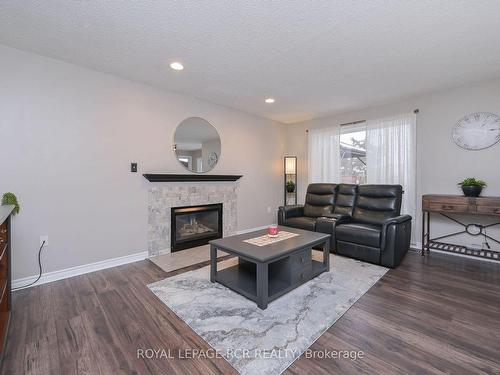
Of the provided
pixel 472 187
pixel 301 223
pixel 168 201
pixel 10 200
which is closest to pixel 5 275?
pixel 10 200

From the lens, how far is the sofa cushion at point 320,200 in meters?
4.08

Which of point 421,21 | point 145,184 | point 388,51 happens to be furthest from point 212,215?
point 421,21

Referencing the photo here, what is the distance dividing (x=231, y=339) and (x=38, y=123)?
2843 millimetres

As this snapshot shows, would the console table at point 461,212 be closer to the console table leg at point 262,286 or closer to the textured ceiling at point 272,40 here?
the textured ceiling at point 272,40

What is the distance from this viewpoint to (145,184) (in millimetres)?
3248

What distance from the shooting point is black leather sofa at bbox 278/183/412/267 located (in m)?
2.86

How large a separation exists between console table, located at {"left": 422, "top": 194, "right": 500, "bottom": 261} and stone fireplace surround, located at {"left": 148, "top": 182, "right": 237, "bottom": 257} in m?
3.11

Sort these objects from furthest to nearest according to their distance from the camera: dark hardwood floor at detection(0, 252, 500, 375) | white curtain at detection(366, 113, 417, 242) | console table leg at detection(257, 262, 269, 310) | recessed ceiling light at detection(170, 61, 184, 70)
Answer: white curtain at detection(366, 113, 417, 242) < recessed ceiling light at detection(170, 61, 184, 70) < console table leg at detection(257, 262, 269, 310) < dark hardwood floor at detection(0, 252, 500, 375)

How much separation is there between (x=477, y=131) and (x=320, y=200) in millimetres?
2324

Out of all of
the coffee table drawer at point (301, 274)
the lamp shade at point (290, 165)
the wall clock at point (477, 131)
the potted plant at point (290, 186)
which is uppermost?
the wall clock at point (477, 131)

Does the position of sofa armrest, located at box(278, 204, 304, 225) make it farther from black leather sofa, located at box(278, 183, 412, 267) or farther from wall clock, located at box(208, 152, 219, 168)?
wall clock, located at box(208, 152, 219, 168)

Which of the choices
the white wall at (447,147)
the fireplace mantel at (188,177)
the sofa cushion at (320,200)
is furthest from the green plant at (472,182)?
the fireplace mantel at (188,177)

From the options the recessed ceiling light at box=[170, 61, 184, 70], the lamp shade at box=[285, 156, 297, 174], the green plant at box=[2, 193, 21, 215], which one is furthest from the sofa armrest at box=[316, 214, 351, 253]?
the green plant at box=[2, 193, 21, 215]

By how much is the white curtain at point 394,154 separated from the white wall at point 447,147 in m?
0.09
